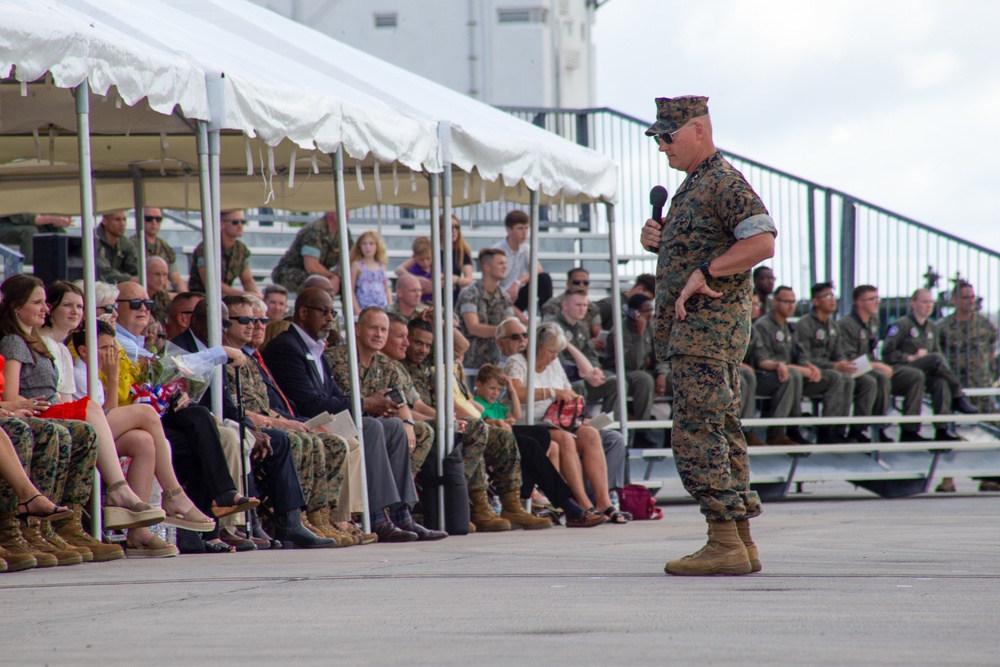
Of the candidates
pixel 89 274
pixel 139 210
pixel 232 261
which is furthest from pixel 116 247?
pixel 89 274

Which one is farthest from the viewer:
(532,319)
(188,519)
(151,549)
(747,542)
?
(532,319)

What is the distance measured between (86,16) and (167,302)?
4.40 meters

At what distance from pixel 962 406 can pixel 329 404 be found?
27.7 feet

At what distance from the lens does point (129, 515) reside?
6809 millimetres

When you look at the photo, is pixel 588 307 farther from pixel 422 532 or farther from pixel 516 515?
pixel 422 532

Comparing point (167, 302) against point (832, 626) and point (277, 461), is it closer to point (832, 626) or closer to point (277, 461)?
point (277, 461)

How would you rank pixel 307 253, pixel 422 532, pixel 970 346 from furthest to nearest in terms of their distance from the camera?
pixel 970 346 < pixel 307 253 < pixel 422 532

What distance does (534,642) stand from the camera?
391 cm

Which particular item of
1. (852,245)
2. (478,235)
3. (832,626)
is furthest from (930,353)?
(832,626)

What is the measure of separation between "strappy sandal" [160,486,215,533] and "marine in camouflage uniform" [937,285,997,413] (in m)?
10.3

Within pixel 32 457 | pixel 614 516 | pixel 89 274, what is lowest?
pixel 614 516

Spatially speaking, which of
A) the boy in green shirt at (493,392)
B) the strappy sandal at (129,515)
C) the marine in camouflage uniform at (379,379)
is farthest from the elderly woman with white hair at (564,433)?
the strappy sandal at (129,515)

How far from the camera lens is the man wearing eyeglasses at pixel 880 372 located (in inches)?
577

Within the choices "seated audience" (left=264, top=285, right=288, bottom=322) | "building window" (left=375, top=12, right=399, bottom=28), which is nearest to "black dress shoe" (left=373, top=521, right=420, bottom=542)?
"seated audience" (left=264, top=285, right=288, bottom=322)
